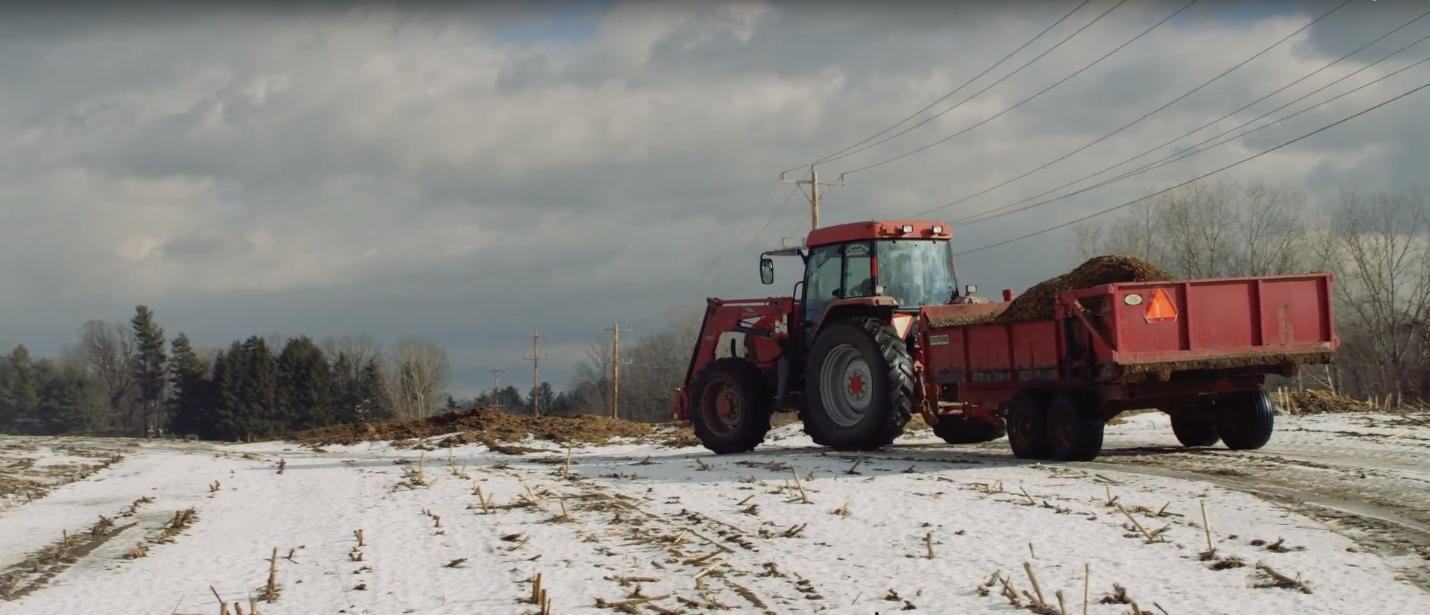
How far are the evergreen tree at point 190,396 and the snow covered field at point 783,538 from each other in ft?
203

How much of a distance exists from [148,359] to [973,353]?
8040cm

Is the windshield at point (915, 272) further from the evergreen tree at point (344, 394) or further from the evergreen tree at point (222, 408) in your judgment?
the evergreen tree at point (344, 394)

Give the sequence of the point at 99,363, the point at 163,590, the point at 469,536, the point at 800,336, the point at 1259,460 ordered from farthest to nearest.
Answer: the point at 99,363 → the point at 800,336 → the point at 1259,460 → the point at 469,536 → the point at 163,590

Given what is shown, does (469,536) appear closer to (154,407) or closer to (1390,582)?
(1390,582)

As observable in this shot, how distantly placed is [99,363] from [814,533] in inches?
3779

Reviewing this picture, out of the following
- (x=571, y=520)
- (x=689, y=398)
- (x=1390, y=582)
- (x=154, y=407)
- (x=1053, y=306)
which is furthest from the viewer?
(x=154, y=407)

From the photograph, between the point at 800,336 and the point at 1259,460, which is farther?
the point at 800,336

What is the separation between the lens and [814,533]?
329 inches

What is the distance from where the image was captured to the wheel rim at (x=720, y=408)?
16609 millimetres

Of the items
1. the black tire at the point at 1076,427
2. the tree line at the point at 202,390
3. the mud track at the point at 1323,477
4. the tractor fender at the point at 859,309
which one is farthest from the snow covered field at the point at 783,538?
the tree line at the point at 202,390

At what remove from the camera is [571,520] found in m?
9.57

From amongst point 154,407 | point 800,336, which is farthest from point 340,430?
point 154,407

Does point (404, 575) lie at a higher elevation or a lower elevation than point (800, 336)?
lower

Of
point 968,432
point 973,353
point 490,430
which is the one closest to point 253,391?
point 490,430
